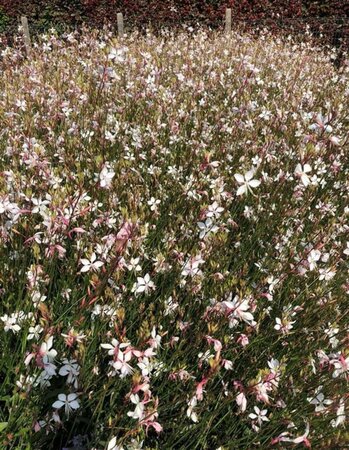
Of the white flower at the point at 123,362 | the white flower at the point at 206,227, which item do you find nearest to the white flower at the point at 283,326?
the white flower at the point at 206,227

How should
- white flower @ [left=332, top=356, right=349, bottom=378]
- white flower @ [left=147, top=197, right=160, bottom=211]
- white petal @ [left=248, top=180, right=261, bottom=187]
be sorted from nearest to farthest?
white flower @ [left=332, top=356, right=349, bottom=378]
white petal @ [left=248, top=180, right=261, bottom=187]
white flower @ [left=147, top=197, right=160, bottom=211]

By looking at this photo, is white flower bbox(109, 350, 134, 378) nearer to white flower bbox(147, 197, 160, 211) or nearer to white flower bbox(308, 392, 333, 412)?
white flower bbox(308, 392, 333, 412)

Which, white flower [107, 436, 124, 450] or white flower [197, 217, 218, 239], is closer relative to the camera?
white flower [107, 436, 124, 450]

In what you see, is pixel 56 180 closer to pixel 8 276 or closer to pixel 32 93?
pixel 8 276

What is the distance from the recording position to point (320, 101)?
4.83 meters

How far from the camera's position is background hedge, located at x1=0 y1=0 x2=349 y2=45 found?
11.9 m

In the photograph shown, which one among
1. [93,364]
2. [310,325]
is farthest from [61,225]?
[310,325]

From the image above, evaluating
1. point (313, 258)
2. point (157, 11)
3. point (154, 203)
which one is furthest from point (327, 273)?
point (157, 11)

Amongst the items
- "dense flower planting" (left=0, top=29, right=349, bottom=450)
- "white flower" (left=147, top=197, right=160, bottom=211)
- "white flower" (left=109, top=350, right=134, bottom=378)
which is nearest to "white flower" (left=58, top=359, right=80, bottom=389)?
"dense flower planting" (left=0, top=29, right=349, bottom=450)

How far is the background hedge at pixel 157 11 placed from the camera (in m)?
11.9

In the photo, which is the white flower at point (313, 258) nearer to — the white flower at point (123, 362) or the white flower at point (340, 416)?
the white flower at point (340, 416)

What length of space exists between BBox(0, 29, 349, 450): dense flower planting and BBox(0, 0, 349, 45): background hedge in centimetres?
930

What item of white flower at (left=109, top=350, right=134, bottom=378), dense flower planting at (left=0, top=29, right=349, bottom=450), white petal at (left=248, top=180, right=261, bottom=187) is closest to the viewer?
white flower at (left=109, top=350, right=134, bottom=378)

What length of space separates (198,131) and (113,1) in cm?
1038
